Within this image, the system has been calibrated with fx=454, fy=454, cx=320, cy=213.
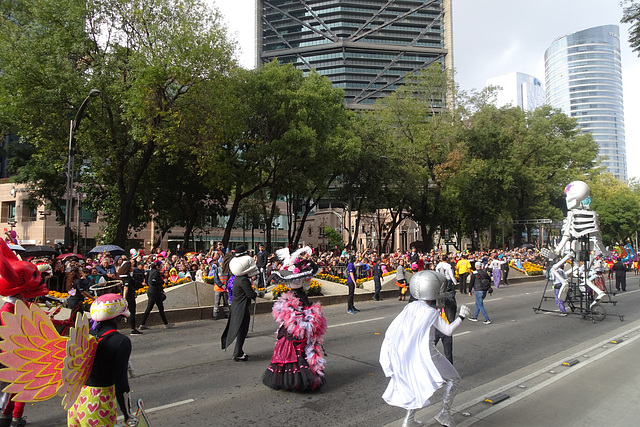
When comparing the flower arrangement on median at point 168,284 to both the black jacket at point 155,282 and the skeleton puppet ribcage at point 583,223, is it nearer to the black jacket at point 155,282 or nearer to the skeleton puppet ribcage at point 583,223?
the black jacket at point 155,282

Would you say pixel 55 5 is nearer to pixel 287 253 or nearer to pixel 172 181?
pixel 172 181

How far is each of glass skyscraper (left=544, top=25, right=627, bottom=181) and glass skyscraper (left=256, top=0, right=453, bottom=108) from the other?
9021cm

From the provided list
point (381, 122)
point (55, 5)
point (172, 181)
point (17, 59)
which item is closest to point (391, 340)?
point (17, 59)

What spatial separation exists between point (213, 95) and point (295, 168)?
29.6 ft

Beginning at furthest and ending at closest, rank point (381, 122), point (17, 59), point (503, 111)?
point (503, 111)
point (381, 122)
point (17, 59)

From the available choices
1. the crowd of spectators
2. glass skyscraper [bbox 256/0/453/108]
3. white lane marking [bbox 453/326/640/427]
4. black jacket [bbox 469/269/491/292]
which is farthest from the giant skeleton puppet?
glass skyscraper [bbox 256/0/453/108]

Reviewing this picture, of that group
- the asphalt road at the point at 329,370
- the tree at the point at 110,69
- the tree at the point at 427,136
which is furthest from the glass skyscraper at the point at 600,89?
the asphalt road at the point at 329,370

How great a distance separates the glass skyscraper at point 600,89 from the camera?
189m

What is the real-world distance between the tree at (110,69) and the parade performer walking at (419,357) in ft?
53.3

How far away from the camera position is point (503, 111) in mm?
43062

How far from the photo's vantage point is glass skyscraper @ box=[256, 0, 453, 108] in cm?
12950

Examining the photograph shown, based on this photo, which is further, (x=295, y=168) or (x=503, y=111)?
(x=503, y=111)

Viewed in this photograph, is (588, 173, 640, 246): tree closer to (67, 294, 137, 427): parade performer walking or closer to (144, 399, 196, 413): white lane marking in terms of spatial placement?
(144, 399, 196, 413): white lane marking

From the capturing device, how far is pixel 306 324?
20.0ft
